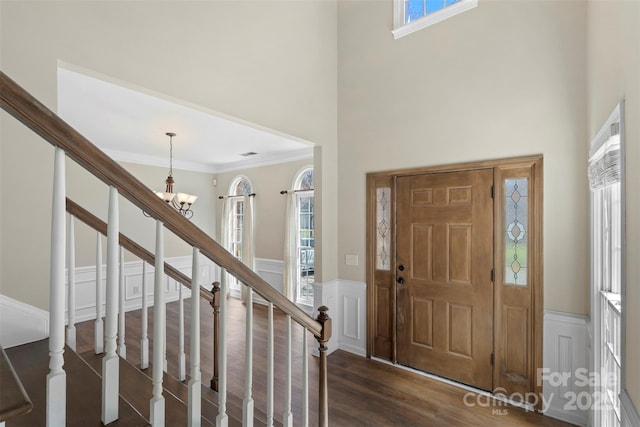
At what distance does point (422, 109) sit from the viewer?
3.03m

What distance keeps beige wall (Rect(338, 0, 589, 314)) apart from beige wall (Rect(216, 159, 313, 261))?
1.88m

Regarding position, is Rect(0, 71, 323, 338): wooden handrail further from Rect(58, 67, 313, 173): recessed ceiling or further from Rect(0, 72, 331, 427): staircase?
Rect(58, 67, 313, 173): recessed ceiling

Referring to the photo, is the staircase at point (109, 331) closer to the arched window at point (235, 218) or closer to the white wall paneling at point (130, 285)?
the white wall paneling at point (130, 285)

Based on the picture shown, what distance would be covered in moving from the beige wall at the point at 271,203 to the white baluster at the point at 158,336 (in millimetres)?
4207

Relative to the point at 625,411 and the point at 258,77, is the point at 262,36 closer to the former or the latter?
the point at 258,77

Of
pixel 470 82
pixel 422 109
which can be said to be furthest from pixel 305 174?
pixel 470 82

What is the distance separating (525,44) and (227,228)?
5388 mm

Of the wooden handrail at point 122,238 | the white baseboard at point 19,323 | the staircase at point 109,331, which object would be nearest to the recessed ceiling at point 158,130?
the wooden handrail at point 122,238

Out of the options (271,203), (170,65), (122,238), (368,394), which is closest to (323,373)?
(368,394)

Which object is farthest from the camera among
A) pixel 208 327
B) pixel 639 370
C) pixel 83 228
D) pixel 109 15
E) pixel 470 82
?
pixel 83 228

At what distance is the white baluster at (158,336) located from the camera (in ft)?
3.08

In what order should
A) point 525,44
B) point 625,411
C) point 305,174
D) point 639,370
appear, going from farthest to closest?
1. point 305,174
2. point 525,44
3. point 625,411
4. point 639,370

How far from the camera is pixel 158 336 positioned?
99 cm

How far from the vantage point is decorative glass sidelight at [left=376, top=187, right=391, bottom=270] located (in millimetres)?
3258
